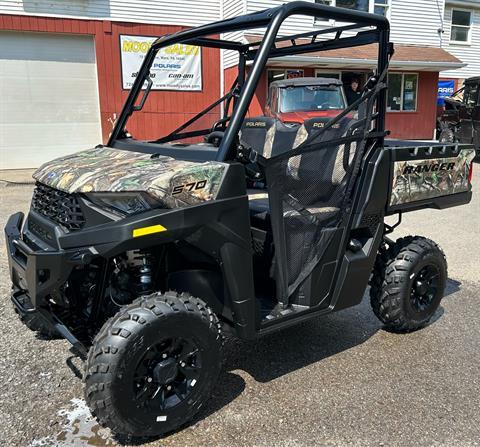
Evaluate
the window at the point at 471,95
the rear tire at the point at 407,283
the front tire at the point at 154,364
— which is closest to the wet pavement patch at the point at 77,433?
the front tire at the point at 154,364

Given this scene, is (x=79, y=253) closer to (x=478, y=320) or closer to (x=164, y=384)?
(x=164, y=384)

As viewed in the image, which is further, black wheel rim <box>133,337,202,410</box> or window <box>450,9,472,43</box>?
window <box>450,9,472,43</box>

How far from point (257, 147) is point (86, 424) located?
2360 millimetres

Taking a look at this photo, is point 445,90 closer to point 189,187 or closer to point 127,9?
point 127,9

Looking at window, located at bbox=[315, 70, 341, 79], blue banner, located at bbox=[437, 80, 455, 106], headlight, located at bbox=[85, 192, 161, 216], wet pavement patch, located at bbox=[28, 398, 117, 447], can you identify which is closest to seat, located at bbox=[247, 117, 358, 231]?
headlight, located at bbox=[85, 192, 161, 216]

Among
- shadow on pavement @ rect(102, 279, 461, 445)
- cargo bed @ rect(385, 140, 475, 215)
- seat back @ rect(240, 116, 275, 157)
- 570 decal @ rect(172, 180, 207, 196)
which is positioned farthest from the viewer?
seat back @ rect(240, 116, 275, 157)

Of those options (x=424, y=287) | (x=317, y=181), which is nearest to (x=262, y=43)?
(x=317, y=181)

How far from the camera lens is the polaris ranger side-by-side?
2439mm

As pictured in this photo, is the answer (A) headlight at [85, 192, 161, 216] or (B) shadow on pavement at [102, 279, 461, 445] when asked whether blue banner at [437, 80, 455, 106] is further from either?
(A) headlight at [85, 192, 161, 216]

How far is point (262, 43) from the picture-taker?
2.73 metres

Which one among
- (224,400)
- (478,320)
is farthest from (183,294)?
(478,320)

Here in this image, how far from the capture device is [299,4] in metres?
2.74

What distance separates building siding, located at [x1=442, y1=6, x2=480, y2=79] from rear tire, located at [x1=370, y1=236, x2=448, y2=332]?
1961cm

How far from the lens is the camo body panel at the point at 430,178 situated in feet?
11.5
